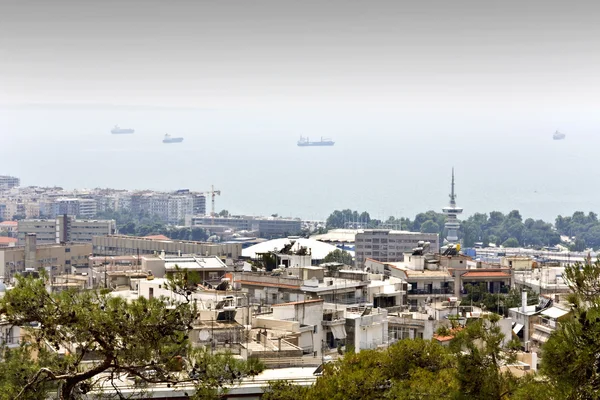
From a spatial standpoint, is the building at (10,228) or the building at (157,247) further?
the building at (10,228)

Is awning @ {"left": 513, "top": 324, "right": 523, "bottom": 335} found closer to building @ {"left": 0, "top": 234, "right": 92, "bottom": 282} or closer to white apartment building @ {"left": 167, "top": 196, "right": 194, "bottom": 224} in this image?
building @ {"left": 0, "top": 234, "right": 92, "bottom": 282}

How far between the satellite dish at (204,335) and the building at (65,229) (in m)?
53.4

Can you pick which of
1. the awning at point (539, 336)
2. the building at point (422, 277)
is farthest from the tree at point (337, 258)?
the awning at point (539, 336)

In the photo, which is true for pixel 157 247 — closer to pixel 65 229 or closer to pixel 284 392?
pixel 65 229

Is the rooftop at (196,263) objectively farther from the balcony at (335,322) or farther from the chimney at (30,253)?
the chimney at (30,253)

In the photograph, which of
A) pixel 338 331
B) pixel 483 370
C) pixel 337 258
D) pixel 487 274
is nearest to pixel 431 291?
pixel 487 274

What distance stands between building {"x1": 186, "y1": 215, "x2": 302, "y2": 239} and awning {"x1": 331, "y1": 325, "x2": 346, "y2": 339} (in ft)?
244

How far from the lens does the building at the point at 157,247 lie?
44375 millimetres

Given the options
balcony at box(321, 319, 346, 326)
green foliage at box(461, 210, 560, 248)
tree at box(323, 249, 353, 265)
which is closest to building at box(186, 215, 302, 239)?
green foliage at box(461, 210, 560, 248)

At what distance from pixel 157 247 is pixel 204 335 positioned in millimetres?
34551

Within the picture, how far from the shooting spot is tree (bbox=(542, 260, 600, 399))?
8.75m

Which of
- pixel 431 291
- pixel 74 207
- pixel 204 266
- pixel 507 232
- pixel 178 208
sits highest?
pixel 178 208

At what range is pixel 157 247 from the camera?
2007 inches

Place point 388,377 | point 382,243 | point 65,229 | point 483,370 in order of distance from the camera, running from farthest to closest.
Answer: point 65,229 < point 382,243 < point 388,377 < point 483,370
